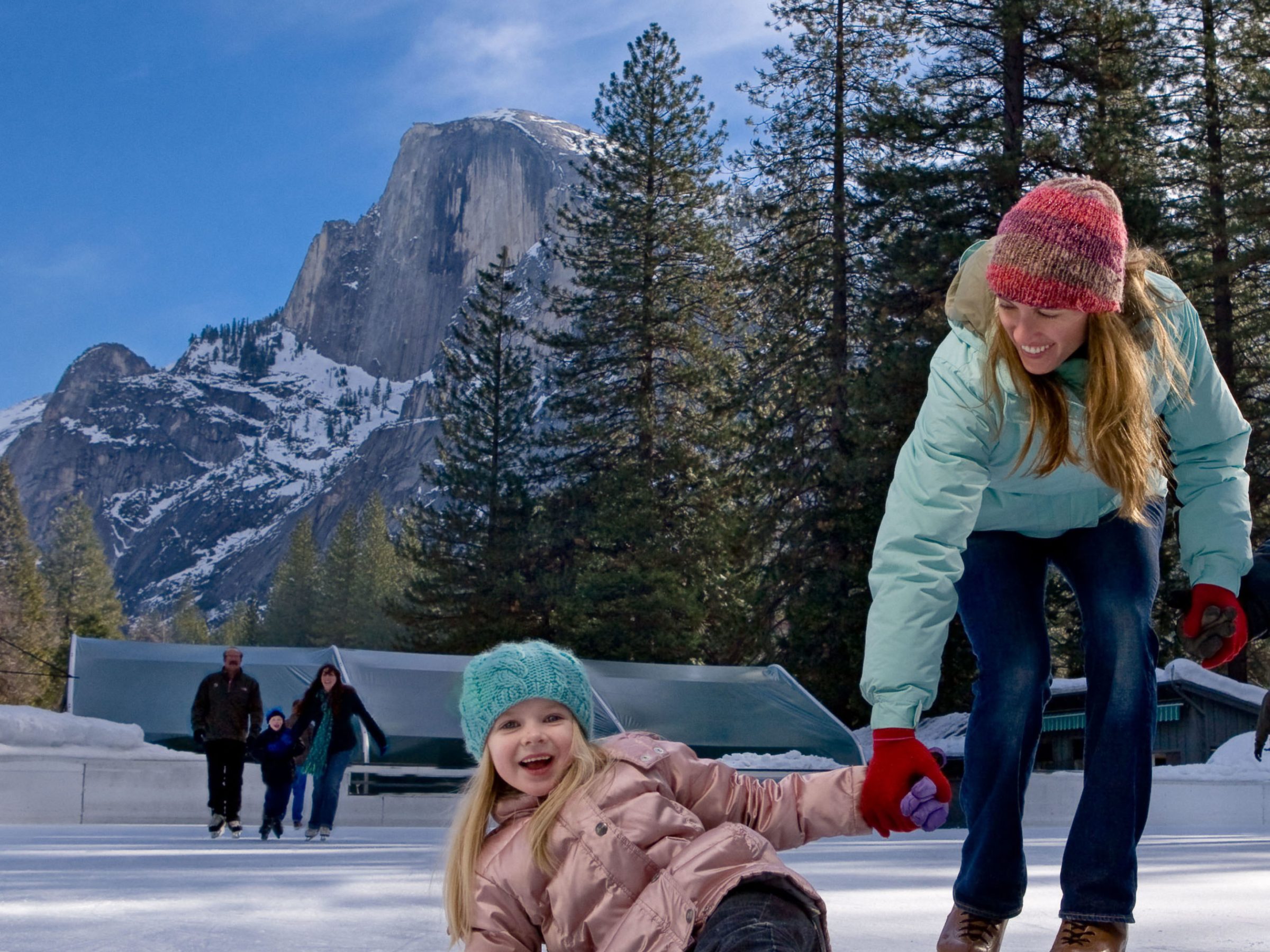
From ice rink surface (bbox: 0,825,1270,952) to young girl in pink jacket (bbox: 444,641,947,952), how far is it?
15.2 inches

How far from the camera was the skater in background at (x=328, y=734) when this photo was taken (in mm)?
7996

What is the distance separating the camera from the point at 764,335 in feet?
78.6

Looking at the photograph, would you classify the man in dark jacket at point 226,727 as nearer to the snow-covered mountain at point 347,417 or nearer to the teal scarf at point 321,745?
the teal scarf at point 321,745

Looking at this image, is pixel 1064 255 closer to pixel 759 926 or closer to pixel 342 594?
pixel 759 926

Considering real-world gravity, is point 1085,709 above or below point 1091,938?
above

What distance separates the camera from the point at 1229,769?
10117 mm

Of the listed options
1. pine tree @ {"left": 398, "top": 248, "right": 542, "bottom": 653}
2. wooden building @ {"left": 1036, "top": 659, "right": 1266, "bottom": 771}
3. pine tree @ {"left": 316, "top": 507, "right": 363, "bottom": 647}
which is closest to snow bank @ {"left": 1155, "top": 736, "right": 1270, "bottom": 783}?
wooden building @ {"left": 1036, "top": 659, "right": 1266, "bottom": 771}

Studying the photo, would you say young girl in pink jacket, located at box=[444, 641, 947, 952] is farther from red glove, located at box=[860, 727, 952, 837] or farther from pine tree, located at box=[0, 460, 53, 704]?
pine tree, located at box=[0, 460, 53, 704]

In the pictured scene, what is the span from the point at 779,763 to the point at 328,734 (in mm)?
5650

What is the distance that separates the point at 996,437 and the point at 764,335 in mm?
22288

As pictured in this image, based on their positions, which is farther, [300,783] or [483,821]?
[300,783]

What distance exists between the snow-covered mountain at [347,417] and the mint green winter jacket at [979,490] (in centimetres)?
12743

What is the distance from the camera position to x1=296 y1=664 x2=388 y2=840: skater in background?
7996 millimetres

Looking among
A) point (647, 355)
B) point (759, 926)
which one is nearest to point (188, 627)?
point (647, 355)
